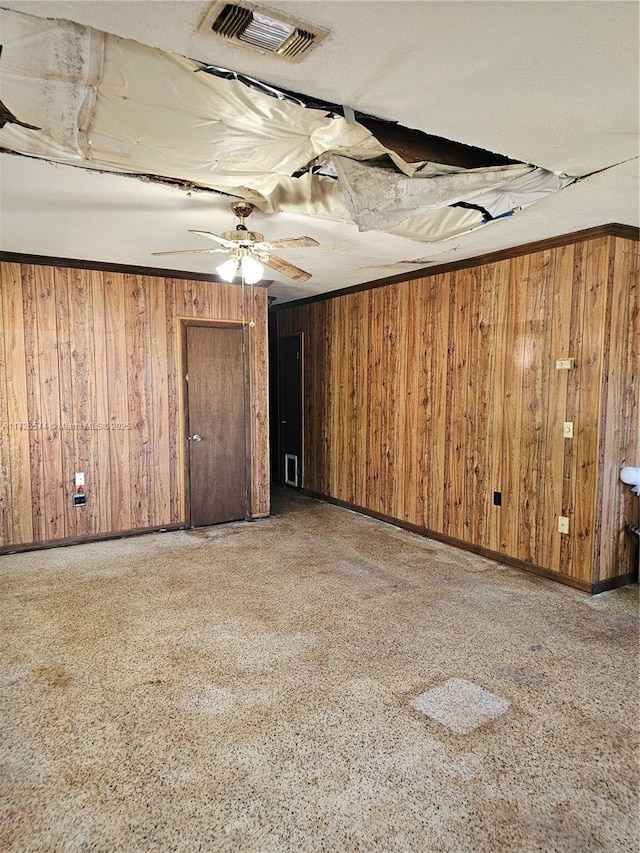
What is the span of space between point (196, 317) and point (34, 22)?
387 cm

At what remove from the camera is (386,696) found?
101 inches

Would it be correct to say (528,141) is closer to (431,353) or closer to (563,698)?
(563,698)

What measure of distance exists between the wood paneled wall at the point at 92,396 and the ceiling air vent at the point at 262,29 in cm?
374

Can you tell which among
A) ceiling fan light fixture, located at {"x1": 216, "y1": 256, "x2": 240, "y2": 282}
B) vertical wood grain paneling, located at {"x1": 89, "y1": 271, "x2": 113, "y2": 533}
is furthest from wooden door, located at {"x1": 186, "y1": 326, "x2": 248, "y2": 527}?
ceiling fan light fixture, located at {"x1": 216, "y1": 256, "x2": 240, "y2": 282}

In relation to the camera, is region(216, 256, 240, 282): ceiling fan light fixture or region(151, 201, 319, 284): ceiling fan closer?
region(151, 201, 319, 284): ceiling fan

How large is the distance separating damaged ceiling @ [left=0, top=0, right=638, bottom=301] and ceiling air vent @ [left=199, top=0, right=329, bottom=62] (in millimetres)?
33

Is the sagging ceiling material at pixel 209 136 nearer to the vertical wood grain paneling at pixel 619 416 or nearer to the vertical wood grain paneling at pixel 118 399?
the vertical wood grain paneling at pixel 619 416

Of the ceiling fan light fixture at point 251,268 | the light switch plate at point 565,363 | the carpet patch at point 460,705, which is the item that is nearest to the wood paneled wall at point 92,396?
the ceiling fan light fixture at point 251,268

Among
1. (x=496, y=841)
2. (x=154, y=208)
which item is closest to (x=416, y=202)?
(x=154, y=208)

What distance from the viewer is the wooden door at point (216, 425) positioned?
212 inches

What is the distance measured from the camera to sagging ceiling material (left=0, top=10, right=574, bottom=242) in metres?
1.65

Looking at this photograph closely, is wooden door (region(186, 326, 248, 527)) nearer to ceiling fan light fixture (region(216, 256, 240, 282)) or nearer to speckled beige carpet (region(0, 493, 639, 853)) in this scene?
speckled beige carpet (region(0, 493, 639, 853))

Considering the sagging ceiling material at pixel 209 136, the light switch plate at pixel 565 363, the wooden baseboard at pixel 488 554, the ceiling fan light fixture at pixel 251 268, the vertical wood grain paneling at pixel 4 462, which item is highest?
the sagging ceiling material at pixel 209 136

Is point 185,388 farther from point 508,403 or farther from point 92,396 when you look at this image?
point 508,403
